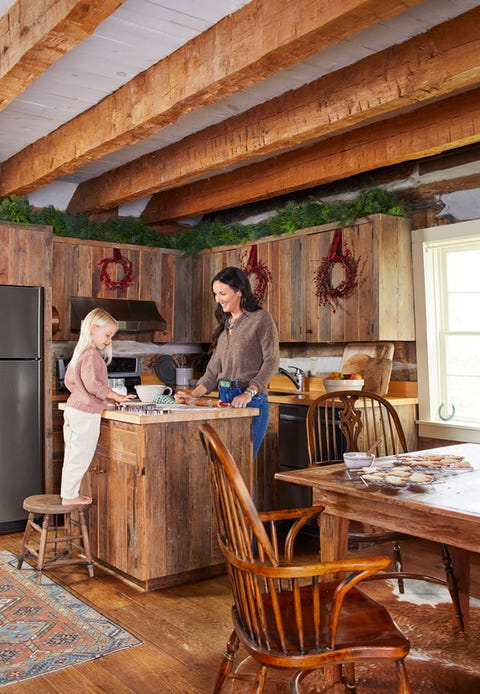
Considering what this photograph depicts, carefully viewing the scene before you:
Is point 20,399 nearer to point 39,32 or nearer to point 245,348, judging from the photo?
point 245,348

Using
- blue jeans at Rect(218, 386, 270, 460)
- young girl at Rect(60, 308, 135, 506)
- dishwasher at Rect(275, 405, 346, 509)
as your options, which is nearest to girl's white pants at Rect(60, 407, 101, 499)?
young girl at Rect(60, 308, 135, 506)

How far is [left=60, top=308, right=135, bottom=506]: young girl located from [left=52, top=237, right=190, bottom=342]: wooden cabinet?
1.82 m

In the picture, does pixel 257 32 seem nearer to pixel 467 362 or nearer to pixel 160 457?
pixel 160 457

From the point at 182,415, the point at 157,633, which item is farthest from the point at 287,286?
the point at 157,633

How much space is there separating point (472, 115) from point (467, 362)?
1716mm

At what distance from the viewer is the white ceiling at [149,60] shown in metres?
2.85

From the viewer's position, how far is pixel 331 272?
4.98 meters

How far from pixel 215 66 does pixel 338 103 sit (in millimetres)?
746

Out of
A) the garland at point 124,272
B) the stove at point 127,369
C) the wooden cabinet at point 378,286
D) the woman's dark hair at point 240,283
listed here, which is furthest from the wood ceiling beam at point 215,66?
the stove at point 127,369

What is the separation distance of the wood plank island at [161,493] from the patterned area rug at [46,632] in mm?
367

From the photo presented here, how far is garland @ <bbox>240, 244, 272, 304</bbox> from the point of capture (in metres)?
5.59

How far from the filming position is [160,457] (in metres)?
3.53

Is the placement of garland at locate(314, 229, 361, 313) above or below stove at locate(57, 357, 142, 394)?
above

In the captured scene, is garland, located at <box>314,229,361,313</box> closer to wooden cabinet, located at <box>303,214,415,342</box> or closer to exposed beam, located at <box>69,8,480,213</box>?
wooden cabinet, located at <box>303,214,415,342</box>
